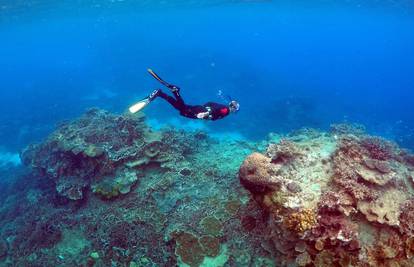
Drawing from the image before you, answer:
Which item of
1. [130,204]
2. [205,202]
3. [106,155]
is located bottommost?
[130,204]

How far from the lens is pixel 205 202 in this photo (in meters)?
11.0

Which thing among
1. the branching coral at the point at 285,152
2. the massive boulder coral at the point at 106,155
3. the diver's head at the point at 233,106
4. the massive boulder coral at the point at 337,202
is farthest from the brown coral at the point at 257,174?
the massive boulder coral at the point at 106,155

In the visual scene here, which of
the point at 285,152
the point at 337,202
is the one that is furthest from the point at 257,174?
the point at 337,202

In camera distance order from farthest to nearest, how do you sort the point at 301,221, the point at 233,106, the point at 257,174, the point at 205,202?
the point at 205,202
the point at 233,106
the point at 257,174
the point at 301,221

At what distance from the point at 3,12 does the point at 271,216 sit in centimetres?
4124

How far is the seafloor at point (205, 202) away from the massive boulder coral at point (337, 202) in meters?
0.03

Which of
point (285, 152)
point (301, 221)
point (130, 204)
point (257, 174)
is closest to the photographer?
point (301, 221)

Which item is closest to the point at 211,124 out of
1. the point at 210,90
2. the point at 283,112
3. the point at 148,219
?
the point at 283,112

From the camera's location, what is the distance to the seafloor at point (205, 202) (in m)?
7.43

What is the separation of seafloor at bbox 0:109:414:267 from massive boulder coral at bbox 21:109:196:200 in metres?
0.05

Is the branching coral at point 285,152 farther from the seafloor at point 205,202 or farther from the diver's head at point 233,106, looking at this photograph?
the diver's head at point 233,106

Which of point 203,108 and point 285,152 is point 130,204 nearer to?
point 203,108

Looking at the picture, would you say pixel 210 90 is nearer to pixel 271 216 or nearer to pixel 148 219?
pixel 148 219

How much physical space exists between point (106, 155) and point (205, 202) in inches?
193
